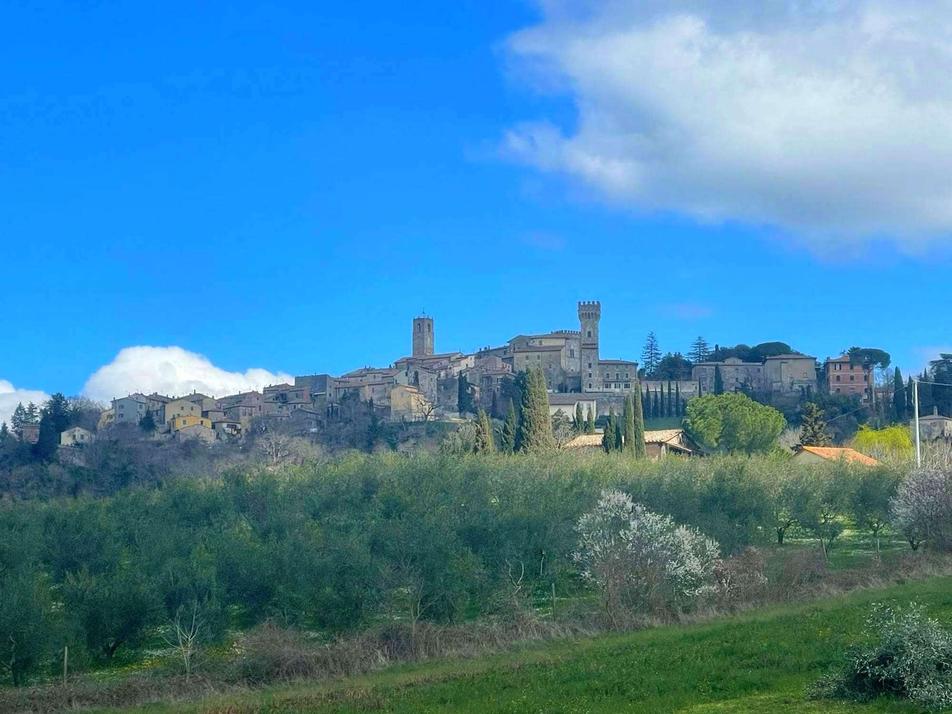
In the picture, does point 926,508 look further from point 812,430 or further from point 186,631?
point 812,430

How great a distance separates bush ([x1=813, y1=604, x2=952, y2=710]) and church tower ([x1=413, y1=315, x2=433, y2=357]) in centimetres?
15046

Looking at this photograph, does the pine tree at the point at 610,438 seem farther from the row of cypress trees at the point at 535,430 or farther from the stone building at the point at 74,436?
the stone building at the point at 74,436

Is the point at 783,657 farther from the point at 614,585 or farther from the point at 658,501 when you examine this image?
the point at 658,501

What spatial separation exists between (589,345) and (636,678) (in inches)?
4872

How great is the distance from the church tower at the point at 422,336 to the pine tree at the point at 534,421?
100 m

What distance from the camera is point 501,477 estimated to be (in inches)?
1756

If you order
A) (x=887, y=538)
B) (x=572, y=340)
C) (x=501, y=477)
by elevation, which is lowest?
(x=887, y=538)

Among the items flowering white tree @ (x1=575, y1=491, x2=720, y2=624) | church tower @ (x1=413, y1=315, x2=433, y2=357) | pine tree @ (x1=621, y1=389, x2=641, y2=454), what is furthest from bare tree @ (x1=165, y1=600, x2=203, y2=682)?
church tower @ (x1=413, y1=315, x2=433, y2=357)

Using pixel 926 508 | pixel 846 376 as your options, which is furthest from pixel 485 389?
pixel 926 508

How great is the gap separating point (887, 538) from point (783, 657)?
28.9 meters

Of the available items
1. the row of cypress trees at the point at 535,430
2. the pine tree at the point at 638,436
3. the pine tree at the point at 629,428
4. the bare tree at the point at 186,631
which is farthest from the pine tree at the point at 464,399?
the bare tree at the point at 186,631

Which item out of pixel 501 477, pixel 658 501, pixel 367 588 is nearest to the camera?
pixel 367 588

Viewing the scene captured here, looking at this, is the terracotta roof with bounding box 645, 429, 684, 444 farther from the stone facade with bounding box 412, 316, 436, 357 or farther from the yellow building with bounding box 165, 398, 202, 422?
the stone facade with bounding box 412, 316, 436, 357

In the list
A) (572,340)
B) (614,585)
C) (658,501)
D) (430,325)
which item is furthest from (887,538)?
(430,325)
